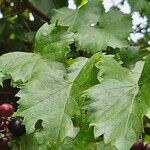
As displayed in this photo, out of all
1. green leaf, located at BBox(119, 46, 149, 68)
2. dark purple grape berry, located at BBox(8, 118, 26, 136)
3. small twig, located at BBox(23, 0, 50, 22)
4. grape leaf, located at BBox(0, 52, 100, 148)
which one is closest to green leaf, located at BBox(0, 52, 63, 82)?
grape leaf, located at BBox(0, 52, 100, 148)

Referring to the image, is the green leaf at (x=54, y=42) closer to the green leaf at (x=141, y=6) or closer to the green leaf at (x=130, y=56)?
the green leaf at (x=130, y=56)

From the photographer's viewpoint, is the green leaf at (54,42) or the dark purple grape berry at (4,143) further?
the green leaf at (54,42)

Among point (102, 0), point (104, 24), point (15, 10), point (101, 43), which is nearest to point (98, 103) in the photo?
point (101, 43)

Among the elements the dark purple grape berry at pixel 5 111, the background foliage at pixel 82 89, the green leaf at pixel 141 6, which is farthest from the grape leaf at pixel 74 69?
the green leaf at pixel 141 6

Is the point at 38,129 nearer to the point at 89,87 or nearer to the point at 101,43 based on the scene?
the point at 89,87

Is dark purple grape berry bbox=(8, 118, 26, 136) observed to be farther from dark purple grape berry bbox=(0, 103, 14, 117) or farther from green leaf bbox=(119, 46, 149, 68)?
green leaf bbox=(119, 46, 149, 68)
